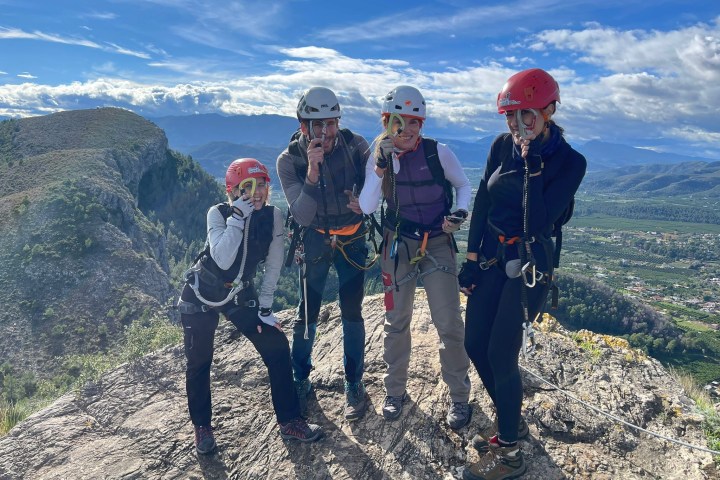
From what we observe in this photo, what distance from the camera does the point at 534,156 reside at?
4.78 m

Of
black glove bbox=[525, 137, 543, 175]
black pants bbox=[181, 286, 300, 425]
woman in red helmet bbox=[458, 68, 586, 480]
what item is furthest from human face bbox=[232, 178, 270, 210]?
black glove bbox=[525, 137, 543, 175]

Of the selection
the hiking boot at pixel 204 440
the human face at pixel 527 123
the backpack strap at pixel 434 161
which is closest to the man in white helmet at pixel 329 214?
the backpack strap at pixel 434 161

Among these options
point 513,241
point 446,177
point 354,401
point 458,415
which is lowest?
point 354,401

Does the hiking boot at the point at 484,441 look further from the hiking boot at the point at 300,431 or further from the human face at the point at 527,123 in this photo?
the human face at the point at 527,123

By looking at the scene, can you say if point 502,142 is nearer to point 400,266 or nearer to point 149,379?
point 400,266

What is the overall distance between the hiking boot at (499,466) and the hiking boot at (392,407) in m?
1.48

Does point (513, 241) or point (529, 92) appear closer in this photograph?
point (529, 92)

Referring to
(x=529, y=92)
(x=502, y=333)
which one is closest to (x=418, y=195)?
(x=529, y=92)

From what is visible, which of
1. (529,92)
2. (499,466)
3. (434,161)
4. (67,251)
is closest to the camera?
(529,92)

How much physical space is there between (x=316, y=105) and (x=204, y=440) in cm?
535

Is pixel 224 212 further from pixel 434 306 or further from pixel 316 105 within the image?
pixel 434 306

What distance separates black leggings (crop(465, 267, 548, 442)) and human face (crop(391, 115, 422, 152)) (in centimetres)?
200

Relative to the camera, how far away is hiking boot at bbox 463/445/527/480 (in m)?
5.32

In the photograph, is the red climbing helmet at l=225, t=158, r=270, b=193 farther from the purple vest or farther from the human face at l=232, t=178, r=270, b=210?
the purple vest
